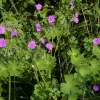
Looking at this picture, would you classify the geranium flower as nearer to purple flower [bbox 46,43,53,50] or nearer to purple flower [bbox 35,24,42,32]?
purple flower [bbox 46,43,53,50]

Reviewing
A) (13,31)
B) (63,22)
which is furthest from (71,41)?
(13,31)

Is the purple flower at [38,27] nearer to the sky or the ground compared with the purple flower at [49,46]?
nearer to the sky

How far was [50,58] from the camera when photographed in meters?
2.14

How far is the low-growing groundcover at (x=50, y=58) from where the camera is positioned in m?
1.90

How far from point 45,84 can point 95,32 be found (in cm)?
73

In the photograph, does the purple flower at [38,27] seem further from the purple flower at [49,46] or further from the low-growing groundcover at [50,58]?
the purple flower at [49,46]

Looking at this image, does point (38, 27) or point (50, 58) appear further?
point (38, 27)

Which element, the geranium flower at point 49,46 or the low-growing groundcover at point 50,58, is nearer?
the low-growing groundcover at point 50,58

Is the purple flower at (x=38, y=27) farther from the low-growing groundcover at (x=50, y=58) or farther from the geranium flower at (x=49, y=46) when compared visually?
the geranium flower at (x=49, y=46)

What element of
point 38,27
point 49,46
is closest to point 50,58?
point 49,46

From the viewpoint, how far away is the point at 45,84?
6.37ft

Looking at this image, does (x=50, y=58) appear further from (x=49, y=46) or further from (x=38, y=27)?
(x=38, y=27)

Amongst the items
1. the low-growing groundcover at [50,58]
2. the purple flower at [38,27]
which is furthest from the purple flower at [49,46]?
the purple flower at [38,27]

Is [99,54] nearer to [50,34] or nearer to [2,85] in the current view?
[50,34]
